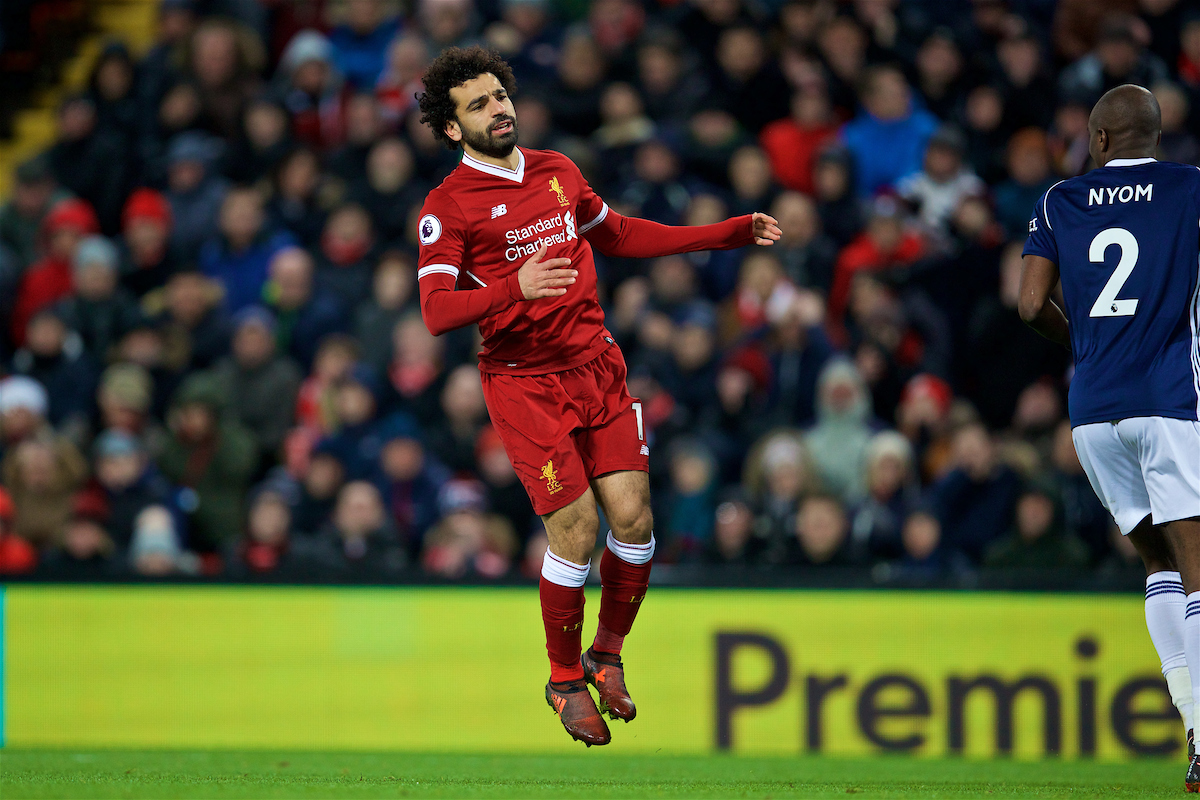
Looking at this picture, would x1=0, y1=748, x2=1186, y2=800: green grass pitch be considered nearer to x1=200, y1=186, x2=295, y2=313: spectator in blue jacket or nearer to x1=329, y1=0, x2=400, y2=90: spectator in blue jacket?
x1=200, y1=186, x2=295, y2=313: spectator in blue jacket

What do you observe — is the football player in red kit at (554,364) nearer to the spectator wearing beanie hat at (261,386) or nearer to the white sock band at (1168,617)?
the white sock band at (1168,617)

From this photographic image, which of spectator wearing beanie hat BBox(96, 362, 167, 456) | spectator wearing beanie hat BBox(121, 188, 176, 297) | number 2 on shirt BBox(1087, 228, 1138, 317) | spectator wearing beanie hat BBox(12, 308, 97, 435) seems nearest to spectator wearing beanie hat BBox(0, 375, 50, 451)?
spectator wearing beanie hat BBox(12, 308, 97, 435)

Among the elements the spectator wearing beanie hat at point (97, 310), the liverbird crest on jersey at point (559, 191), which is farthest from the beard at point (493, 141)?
the spectator wearing beanie hat at point (97, 310)

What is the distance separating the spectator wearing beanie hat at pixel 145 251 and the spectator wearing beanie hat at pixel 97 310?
497 mm

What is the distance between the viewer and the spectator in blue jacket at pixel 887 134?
465 inches

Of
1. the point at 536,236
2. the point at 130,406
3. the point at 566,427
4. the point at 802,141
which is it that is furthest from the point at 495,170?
the point at 802,141

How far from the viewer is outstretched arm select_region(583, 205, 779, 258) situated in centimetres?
669

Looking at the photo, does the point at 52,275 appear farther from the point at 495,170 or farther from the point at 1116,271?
the point at 1116,271

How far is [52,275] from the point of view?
12.4 meters

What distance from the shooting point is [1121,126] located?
5984 millimetres

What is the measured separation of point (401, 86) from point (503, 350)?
695 centimetres

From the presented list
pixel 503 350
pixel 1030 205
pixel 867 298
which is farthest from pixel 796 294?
pixel 503 350

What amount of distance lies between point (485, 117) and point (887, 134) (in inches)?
248

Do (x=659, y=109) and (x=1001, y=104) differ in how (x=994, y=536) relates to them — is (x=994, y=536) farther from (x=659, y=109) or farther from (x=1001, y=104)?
(x=659, y=109)
